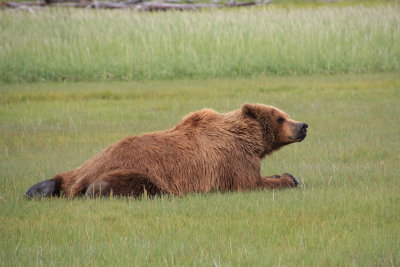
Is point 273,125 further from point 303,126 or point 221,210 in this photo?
point 221,210

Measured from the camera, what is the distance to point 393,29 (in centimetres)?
2262

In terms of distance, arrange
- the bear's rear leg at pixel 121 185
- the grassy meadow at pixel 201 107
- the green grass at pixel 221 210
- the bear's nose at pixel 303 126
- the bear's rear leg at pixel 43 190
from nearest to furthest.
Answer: the green grass at pixel 221 210, the grassy meadow at pixel 201 107, the bear's rear leg at pixel 121 185, the bear's rear leg at pixel 43 190, the bear's nose at pixel 303 126

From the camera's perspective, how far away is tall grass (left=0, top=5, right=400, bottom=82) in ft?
68.2

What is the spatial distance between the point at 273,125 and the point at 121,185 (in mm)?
1945

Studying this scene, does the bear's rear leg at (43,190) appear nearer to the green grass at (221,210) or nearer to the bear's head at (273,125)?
the green grass at (221,210)

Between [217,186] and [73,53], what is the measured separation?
14.7 metres

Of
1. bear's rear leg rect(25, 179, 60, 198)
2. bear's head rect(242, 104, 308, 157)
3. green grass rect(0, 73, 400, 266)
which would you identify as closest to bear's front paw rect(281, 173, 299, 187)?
green grass rect(0, 73, 400, 266)

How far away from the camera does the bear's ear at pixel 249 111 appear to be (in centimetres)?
821

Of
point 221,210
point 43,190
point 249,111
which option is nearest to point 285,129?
point 249,111

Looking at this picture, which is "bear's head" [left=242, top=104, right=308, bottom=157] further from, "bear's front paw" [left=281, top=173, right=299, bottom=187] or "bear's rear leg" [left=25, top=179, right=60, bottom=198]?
"bear's rear leg" [left=25, top=179, right=60, bottom=198]

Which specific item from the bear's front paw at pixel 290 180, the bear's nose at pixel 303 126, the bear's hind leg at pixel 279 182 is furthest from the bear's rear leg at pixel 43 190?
the bear's nose at pixel 303 126

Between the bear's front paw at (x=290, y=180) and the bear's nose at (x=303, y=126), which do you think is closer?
the bear's front paw at (x=290, y=180)

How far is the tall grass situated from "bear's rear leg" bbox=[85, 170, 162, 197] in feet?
44.7

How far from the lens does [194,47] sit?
2178 centimetres
